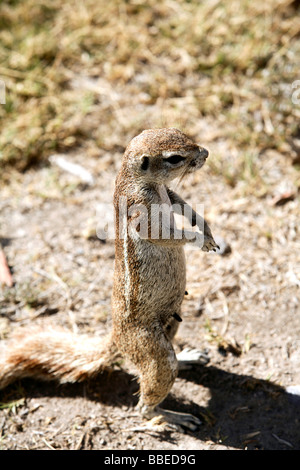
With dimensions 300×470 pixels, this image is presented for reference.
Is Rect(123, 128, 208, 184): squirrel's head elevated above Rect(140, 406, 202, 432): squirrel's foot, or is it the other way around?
Rect(123, 128, 208, 184): squirrel's head

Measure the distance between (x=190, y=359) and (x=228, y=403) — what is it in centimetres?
34

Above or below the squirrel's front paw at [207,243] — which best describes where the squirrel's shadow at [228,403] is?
below

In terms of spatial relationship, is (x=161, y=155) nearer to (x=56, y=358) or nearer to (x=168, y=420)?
(x=56, y=358)

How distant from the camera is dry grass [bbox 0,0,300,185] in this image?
4508 mm

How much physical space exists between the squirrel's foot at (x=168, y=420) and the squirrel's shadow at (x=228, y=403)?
0.16 ft

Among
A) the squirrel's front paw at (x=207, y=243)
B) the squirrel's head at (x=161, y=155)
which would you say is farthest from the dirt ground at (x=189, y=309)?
the squirrel's head at (x=161, y=155)

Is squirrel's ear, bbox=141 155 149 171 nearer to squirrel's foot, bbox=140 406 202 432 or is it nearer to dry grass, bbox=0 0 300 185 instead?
squirrel's foot, bbox=140 406 202 432

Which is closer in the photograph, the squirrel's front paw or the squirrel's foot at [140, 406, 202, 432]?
the squirrel's front paw

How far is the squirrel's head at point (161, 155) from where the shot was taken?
2348mm

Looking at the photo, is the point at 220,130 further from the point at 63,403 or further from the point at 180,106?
the point at 63,403

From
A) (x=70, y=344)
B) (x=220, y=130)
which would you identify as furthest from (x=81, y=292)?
(x=220, y=130)

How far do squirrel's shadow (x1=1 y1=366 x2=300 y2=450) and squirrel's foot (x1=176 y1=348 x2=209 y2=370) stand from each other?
0.05 meters

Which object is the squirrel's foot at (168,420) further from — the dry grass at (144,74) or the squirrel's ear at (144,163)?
the dry grass at (144,74)

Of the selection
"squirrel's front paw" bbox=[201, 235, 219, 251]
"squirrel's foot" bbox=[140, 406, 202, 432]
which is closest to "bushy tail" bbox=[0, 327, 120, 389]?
"squirrel's foot" bbox=[140, 406, 202, 432]
